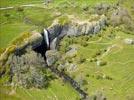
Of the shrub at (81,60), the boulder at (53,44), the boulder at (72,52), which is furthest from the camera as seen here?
the boulder at (53,44)

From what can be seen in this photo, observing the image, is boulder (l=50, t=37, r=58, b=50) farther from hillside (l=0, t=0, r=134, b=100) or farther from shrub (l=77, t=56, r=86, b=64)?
shrub (l=77, t=56, r=86, b=64)

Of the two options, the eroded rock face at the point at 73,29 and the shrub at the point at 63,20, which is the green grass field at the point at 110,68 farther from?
the shrub at the point at 63,20

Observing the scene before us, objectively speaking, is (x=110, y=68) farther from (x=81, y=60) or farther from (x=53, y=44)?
(x=53, y=44)

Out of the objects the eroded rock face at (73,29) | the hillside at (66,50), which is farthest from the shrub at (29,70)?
the eroded rock face at (73,29)

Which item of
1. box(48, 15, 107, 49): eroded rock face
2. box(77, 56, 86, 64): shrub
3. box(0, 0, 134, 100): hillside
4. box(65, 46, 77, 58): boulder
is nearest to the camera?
box(0, 0, 134, 100): hillside

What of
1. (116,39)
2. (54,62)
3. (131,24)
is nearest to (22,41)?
(54,62)

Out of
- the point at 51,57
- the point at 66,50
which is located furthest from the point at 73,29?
the point at 51,57

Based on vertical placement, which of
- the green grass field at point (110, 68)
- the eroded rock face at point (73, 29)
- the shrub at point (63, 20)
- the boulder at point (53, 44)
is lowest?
the green grass field at point (110, 68)

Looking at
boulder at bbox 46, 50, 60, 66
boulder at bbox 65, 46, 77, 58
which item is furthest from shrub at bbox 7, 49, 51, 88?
boulder at bbox 65, 46, 77, 58
